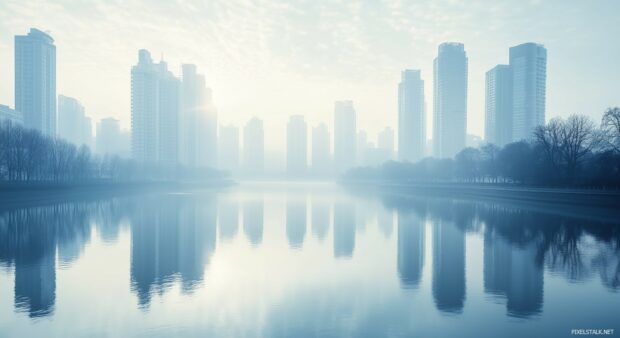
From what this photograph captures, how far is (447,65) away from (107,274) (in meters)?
204

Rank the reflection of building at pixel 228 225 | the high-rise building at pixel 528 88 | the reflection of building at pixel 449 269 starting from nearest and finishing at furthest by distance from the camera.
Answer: the reflection of building at pixel 449 269 < the reflection of building at pixel 228 225 < the high-rise building at pixel 528 88

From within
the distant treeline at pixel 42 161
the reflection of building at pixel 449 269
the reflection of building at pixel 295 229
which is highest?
the distant treeline at pixel 42 161

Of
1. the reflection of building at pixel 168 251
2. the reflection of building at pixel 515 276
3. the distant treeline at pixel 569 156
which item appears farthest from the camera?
the distant treeline at pixel 569 156

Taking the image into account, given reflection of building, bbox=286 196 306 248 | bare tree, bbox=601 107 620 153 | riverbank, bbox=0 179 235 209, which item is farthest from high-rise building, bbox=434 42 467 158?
reflection of building, bbox=286 196 306 248

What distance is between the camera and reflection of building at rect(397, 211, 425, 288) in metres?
16.4

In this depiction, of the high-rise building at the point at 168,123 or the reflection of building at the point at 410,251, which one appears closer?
the reflection of building at the point at 410,251

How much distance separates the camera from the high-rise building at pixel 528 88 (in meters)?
167

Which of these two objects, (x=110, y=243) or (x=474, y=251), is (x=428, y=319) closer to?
(x=474, y=251)

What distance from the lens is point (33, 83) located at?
134000 mm

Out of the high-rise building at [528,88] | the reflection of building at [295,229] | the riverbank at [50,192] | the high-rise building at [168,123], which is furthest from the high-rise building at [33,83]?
the high-rise building at [528,88]

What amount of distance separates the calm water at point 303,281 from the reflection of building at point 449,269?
3.1 inches

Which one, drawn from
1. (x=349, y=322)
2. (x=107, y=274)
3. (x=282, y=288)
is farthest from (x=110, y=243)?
(x=349, y=322)

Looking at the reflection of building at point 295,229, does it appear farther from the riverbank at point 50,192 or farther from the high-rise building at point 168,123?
the high-rise building at point 168,123

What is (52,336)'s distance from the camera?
1008 cm
